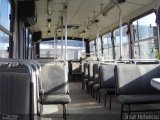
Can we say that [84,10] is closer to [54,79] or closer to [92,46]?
[54,79]

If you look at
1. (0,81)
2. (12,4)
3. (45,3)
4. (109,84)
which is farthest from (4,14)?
(0,81)

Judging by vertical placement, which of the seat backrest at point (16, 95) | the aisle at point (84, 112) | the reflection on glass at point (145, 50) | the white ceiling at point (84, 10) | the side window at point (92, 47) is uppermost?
the white ceiling at point (84, 10)

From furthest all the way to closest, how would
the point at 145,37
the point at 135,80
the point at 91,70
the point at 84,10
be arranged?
1. the point at 84,10
2. the point at 91,70
3. the point at 145,37
4. the point at 135,80

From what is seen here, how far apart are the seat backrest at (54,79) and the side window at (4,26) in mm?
1168

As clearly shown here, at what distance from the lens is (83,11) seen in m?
8.46

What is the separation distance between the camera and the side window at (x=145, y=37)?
6160mm

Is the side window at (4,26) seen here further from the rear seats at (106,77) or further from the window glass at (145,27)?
the window glass at (145,27)

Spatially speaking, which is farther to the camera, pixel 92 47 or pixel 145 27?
pixel 92 47

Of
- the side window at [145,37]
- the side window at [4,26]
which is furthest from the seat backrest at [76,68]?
the side window at [4,26]

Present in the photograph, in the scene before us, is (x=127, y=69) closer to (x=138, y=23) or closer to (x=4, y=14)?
(x=4, y=14)

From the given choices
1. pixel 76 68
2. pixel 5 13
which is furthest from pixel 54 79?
pixel 76 68

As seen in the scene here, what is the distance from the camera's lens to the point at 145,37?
664 centimetres

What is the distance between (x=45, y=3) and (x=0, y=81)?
519 cm

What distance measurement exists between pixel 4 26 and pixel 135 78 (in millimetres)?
2660
